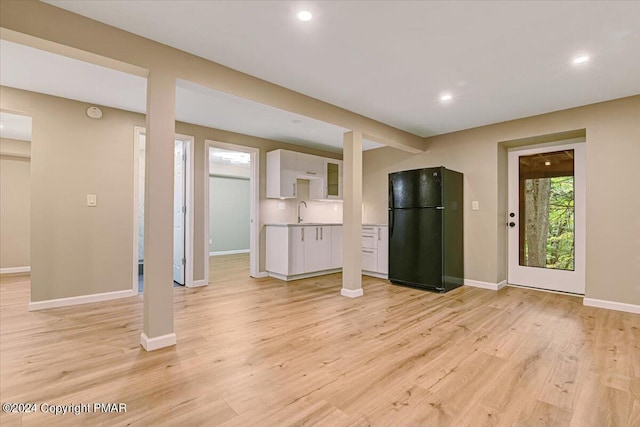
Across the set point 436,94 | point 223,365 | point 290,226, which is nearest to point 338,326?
point 223,365

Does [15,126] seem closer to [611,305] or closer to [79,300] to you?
[79,300]

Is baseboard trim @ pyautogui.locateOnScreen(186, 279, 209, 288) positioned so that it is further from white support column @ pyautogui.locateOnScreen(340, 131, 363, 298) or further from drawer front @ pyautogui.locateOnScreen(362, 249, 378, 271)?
drawer front @ pyautogui.locateOnScreen(362, 249, 378, 271)

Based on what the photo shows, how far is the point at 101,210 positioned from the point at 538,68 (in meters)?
4.78

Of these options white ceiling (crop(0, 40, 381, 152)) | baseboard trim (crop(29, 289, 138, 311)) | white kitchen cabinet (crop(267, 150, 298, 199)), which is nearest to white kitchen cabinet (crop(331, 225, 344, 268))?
white kitchen cabinet (crop(267, 150, 298, 199))

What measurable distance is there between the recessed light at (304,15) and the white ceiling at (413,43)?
4 cm

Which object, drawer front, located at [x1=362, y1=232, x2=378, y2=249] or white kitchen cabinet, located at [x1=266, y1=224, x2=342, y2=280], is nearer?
white kitchen cabinet, located at [x1=266, y1=224, x2=342, y2=280]

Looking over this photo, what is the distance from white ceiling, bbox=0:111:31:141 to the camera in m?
4.02

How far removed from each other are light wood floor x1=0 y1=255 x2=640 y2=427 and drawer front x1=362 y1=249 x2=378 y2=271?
60.8 inches

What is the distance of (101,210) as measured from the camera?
360cm

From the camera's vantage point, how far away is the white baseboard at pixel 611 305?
322 cm

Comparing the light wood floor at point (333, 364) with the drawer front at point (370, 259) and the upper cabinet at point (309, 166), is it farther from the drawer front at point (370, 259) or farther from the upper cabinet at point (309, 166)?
the upper cabinet at point (309, 166)

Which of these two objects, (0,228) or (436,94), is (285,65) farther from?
(0,228)

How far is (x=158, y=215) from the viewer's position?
2.26 metres

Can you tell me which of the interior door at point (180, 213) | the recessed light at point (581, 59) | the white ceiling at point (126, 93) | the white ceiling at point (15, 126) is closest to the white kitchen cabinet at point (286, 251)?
the interior door at point (180, 213)
